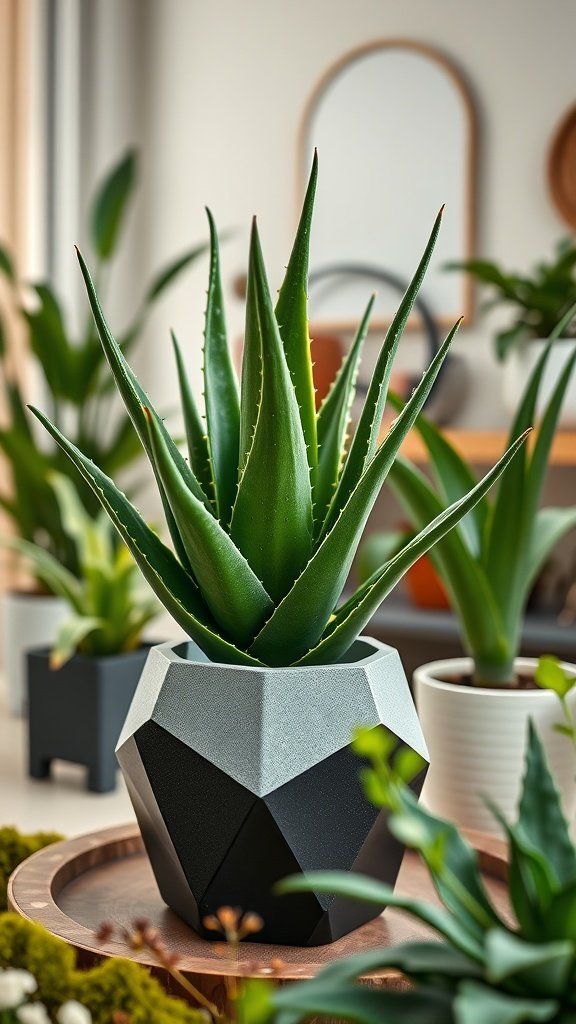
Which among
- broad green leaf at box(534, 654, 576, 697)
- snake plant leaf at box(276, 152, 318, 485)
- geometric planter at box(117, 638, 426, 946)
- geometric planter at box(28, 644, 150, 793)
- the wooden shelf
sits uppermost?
snake plant leaf at box(276, 152, 318, 485)

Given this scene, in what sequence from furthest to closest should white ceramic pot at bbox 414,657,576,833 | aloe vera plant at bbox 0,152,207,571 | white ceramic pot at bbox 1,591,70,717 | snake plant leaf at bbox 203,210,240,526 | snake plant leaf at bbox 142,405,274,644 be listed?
aloe vera plant at bbox 0,152,207,571, white ceramic pot at bbox 1,591,70,717, white ceramic pot at bbox 414,657,576,833, snake plant leaf at bbox 203,210,240,526, snake plant leaf at bbox 142,405,274,644

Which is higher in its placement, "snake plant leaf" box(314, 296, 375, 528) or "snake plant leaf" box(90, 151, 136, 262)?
"snake plant leaf" box(90, 151, 136, 262)

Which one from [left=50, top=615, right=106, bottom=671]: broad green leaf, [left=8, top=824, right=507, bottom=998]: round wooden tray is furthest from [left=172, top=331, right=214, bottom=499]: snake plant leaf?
[left=50, top=615, right=106, bottom=671]: broad green leaf

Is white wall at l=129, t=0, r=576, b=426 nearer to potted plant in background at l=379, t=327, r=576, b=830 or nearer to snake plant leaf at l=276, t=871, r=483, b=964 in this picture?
potted plant in background at l=379, t=327, r=576, b=830

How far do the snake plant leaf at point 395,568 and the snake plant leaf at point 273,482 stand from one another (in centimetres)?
4

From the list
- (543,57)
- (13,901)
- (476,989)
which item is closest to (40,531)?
(543,57)

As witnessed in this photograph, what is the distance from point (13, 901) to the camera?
0.56m

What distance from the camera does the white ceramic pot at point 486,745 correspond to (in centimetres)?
86

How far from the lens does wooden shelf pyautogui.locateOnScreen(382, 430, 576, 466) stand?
185cm

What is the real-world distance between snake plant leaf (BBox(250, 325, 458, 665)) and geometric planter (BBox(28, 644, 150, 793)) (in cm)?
94

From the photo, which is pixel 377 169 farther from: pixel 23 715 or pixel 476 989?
pixel 476 989

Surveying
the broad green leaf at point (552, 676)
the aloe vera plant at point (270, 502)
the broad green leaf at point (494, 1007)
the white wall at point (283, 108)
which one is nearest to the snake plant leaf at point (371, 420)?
the aloe vera plant at point (270, 502)

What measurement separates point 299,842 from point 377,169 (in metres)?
1.94

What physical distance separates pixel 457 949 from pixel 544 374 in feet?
4.87
